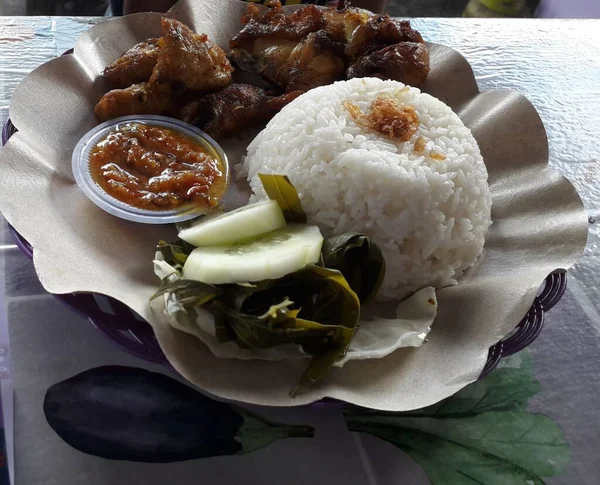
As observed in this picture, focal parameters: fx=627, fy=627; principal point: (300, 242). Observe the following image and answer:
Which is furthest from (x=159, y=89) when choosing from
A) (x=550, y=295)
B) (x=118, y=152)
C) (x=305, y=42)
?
(x=550, y=295)

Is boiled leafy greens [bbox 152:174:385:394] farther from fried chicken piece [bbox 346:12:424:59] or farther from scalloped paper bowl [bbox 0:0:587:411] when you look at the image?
fried chicken piece [bbox 346:12:424:59]

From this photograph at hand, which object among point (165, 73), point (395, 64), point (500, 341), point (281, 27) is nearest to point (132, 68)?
point (165, 73)

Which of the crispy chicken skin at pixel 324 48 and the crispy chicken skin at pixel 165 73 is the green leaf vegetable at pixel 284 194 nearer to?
the crispy chicken skin at pixel 165 73

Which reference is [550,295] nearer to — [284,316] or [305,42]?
[284,316]

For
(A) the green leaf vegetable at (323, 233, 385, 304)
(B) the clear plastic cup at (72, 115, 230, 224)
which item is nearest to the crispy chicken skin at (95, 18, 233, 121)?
(B) the clear plastic cup at (72, 115, 230, 224)

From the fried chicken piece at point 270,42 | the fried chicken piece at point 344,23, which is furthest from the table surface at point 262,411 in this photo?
the fried chicken piece at point 344,23
